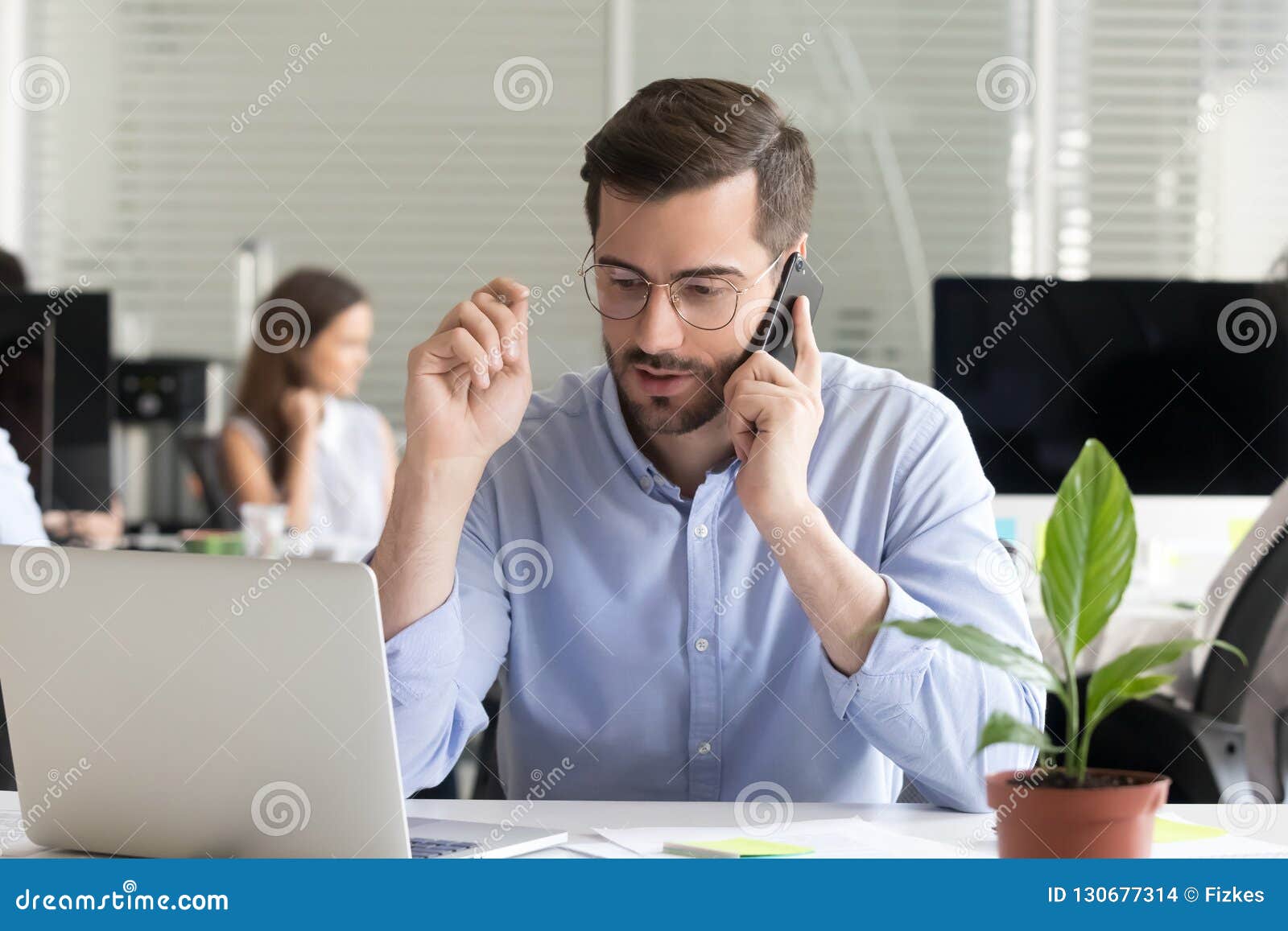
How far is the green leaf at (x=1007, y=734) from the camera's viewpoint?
79cm

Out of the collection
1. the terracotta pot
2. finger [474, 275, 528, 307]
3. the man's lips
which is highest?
finger [474, 275, 528, 307]

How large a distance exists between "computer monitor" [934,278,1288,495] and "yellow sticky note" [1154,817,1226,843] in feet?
5.76

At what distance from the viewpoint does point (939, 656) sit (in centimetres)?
141

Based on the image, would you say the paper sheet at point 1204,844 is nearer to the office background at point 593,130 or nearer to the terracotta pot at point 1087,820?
the terracotta pot at point 1087,820

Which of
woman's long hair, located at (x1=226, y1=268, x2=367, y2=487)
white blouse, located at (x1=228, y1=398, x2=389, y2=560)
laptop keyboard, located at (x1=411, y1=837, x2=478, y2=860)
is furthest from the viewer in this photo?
white blouse, located at (x1=228, y1=398, x2=389, y2=560)

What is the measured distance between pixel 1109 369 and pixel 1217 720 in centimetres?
95

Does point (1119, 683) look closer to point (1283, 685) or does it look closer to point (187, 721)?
point (187, 721)

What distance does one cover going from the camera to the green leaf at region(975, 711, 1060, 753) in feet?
2.58

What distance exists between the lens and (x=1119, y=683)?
827 millimetres

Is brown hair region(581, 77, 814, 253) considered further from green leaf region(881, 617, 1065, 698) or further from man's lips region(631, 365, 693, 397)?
green leaf region(881, 617, 1065, 698)

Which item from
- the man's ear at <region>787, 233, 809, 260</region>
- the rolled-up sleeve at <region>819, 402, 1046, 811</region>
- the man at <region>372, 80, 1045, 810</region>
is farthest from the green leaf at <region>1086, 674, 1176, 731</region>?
the man's ear at <region>787, 233, 809, 260</region>

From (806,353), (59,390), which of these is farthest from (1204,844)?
(59,390)

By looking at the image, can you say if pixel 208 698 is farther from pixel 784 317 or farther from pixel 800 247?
pixel 800 247
